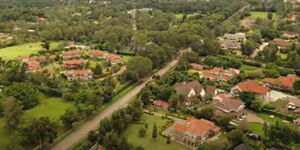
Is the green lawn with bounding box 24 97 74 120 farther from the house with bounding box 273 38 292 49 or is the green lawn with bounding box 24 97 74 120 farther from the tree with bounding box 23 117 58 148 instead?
the house with bounding box 273 38 292 49

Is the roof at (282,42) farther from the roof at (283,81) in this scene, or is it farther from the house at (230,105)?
the house at (230,105)

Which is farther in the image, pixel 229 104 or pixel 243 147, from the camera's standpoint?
pixel 229 104

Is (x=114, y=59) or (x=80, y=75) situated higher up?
(x=114, y=59)

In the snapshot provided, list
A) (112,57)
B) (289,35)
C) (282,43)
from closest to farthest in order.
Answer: (112,57)
(282,43)
(289,35)

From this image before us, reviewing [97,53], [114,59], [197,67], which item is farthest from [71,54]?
[197,67]

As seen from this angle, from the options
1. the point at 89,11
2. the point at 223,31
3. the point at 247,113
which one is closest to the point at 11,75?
the point at 247,113

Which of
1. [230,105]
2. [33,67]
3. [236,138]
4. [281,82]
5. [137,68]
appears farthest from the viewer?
[33,67]

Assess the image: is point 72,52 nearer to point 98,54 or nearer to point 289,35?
point 98,54
